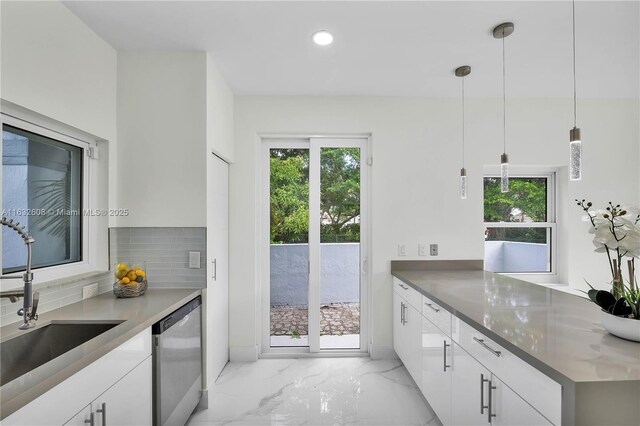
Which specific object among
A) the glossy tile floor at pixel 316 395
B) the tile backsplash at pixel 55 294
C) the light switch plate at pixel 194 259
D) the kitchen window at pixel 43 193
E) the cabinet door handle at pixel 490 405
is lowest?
the glossy tile floor at pixel 316 395

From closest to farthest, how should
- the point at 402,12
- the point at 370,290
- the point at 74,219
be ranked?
the point at 402,12
the point at 74,219
the point at 370,290

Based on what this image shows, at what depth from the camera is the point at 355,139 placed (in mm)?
3369

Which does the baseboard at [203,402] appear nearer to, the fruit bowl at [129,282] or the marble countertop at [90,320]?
the marble countertop at [90,320]

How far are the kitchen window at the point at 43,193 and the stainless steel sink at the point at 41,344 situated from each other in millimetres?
390

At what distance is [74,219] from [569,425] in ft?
8.55

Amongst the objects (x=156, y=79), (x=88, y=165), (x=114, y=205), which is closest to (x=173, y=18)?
(x=156, y=79)

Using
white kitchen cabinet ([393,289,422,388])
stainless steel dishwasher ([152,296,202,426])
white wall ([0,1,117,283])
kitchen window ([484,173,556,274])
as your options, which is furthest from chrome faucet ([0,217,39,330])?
kitchen window ([484,173,556,274])

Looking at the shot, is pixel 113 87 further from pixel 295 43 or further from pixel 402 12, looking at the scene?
pixel 402 12

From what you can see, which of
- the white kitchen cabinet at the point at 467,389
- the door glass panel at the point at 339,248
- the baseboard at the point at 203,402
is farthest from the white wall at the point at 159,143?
the white kitchen cabinet at the point at 467,389

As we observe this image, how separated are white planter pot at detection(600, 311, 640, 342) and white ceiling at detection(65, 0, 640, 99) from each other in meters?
1.63

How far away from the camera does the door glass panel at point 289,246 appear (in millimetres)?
3359

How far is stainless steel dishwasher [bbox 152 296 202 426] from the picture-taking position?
5.89 feet

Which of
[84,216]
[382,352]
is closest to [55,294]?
[84,216]

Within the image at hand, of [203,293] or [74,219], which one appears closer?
[74,219]
